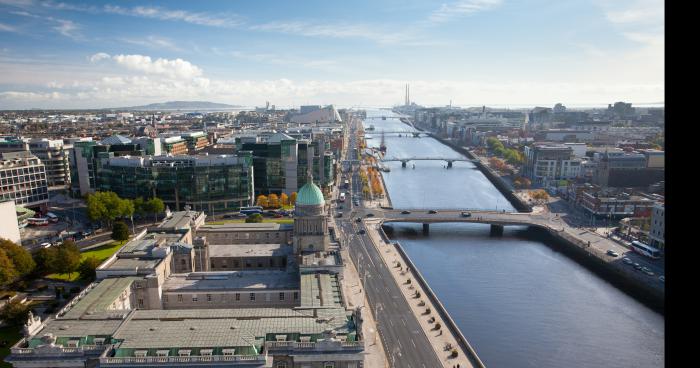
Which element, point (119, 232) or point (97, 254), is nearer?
point (97, 254)

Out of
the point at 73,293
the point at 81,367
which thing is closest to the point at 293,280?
the point at 81,367

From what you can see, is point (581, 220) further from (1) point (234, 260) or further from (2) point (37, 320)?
(2) point (37, 320)

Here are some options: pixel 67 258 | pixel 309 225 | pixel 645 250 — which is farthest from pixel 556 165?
pixel 67 258

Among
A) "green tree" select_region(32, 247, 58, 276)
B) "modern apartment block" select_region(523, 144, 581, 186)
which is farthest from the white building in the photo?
"modern apartment block" select_region(523, 144, 581, 186)

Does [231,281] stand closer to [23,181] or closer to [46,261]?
[46,261]

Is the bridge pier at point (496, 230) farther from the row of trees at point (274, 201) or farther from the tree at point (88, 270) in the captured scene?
the tree at point (88, 270)

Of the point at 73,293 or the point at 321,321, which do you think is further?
the point at 73,293

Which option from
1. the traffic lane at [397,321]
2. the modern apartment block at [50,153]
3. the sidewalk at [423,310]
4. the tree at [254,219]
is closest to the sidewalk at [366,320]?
the traffic lane at [397,321]
